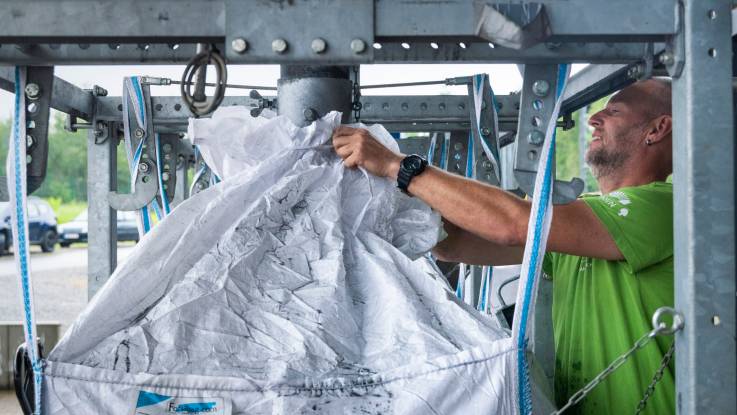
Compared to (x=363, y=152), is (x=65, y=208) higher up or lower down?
higher up

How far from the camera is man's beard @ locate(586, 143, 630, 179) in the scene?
2.27m

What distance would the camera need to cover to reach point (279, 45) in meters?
1.22

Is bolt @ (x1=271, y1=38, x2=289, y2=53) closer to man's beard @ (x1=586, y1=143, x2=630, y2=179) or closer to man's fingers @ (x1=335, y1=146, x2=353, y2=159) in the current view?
man's fingers @ (x1=335, y1=146, x2=353, y2=159)

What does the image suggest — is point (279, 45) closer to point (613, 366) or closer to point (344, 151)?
point (344, 151)

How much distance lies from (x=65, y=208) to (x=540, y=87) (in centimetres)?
2963

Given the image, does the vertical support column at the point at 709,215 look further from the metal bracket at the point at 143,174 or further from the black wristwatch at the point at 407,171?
the metal bracket at the point at 143,174

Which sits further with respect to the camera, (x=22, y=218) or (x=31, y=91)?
(x=31, y=91)

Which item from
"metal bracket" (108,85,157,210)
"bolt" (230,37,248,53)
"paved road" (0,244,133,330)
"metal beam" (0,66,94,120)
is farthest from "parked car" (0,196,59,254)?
"bolt" (230,37,248,53)

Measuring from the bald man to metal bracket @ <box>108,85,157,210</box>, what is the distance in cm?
96

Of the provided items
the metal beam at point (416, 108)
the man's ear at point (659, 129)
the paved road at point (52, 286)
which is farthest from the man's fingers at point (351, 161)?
the paved road at point (52, 286)

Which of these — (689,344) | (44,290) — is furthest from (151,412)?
(44,290)

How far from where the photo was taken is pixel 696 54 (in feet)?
4.20

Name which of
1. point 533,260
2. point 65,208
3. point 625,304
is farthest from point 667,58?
point 65,208

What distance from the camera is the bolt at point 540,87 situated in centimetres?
149
